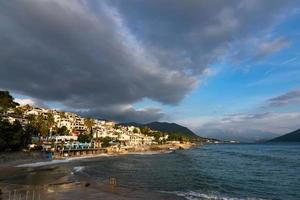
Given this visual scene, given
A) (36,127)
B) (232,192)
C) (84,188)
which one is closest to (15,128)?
(36,127)

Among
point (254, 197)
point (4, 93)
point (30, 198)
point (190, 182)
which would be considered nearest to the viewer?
point (30, 198)

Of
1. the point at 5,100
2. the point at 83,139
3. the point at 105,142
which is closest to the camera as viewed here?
the point at 5,100

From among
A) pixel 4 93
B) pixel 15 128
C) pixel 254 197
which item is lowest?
pixel 254 197

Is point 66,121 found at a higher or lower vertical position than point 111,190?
higher

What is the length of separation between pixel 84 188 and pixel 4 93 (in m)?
91.5

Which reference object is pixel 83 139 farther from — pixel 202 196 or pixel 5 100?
pixel 202 196

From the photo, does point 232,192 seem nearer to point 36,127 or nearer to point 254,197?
point 254,197

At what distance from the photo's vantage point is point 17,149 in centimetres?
8112

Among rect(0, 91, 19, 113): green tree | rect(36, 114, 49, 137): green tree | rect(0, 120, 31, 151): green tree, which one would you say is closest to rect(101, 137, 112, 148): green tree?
rect(36, 114, 49, 137): green tree

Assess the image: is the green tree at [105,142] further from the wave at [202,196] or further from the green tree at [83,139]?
the wave at [202,196]

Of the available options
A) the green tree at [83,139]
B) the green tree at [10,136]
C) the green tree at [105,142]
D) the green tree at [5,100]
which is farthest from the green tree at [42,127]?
the green tree at [105,142]

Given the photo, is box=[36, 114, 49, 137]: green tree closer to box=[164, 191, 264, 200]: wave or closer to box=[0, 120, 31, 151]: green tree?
box=[0, 120, 31, 151]: green tree

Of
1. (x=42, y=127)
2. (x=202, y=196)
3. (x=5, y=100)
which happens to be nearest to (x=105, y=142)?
(x=42, y=127)

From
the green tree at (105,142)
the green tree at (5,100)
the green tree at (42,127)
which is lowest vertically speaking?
the green tree at (105,142)
